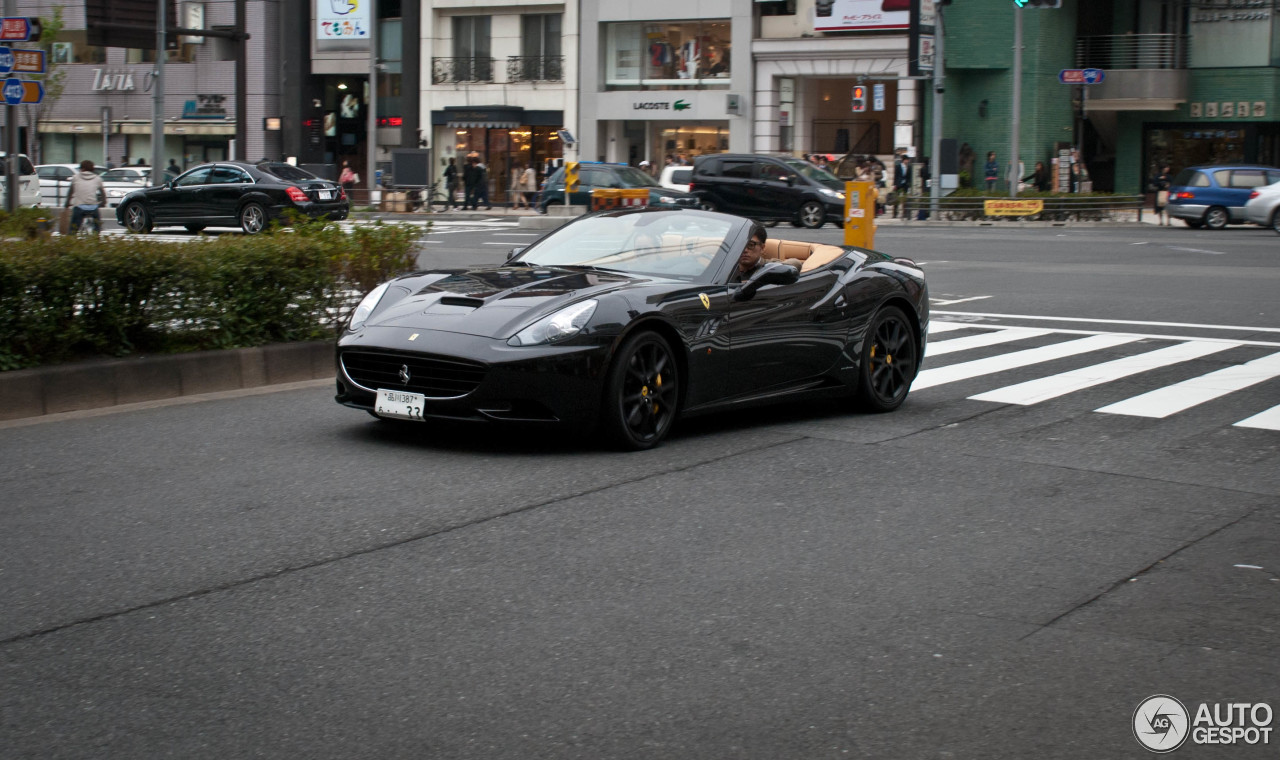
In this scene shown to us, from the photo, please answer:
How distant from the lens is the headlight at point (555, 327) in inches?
288

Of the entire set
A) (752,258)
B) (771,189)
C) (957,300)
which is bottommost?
(957,300)

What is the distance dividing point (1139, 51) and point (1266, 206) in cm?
1558

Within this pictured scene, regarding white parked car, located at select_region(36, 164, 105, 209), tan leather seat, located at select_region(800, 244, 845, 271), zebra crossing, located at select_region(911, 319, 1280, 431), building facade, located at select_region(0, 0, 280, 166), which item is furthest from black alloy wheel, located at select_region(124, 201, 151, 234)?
building facade, located at select_region(0, 0, 280, 166)

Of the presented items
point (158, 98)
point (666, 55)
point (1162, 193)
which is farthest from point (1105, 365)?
point (666, 55)

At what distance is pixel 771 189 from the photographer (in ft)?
113

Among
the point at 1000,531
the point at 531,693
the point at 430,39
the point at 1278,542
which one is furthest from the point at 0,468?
the point at 430,39

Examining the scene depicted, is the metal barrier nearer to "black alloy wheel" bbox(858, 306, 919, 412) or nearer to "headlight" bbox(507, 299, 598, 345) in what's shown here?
"black alloy wheel" bbox(858, 306, 919, 412)

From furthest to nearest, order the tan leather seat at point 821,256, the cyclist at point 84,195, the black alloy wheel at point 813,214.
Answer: the black alloy wheel at point 813,214, the cyclist at point 84,195, the tan leather seat at point 821,256

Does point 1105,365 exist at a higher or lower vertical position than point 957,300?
lower

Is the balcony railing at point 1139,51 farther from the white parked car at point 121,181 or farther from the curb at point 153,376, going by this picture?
the curb at point 153,376

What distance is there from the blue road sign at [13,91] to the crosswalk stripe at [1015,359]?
12419 mm

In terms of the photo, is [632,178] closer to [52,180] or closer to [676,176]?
[676,176]

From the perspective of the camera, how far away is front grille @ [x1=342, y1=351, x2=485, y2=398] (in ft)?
23.9

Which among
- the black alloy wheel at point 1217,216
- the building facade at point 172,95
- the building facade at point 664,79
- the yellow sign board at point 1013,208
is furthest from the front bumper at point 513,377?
the building facade at point 172,95
